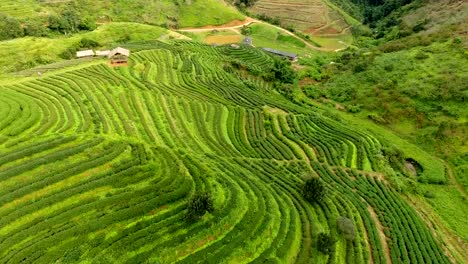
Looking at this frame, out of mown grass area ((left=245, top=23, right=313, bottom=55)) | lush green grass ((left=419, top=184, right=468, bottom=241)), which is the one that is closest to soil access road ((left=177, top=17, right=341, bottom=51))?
mown grass area ((left=245, top=23, right=313, bottom=55))

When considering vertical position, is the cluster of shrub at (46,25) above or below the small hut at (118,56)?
below

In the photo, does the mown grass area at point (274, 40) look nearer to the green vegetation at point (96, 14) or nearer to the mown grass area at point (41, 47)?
the green vegetation at point (96, 14)

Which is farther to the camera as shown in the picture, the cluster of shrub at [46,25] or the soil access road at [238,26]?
the soil access road at [238,26]

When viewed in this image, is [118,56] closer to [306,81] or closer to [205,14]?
[306,81]

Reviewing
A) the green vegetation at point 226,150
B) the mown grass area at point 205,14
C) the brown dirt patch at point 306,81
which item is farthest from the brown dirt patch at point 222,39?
the brown dirt patch at point 306,81

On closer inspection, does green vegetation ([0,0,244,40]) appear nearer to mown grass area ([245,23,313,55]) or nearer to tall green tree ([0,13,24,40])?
tall green tree ([0,13,24,40])
